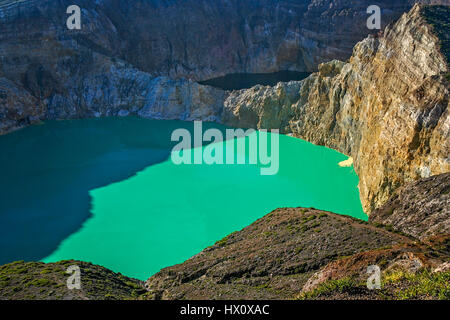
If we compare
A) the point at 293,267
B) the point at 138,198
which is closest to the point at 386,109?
the point at 293,267

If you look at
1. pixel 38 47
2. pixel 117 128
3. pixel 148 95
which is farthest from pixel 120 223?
pixel 38 47

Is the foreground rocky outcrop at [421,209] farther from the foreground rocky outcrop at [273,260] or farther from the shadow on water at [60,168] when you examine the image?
the shadow on water at [60,168]

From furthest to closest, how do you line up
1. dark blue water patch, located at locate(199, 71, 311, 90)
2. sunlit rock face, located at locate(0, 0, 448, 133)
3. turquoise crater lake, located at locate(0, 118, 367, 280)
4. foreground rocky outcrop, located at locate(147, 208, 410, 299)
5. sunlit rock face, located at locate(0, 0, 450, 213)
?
dark blue water patch, located at locate(199, 71, 311, 90), sunlit rock face, located at locate(0, 0, 448, 133), sunlit rock face, located at locate(0, 0, 450, 213), turquoise crater lake, located at locate(0, 118, 367, 280), foreground rocky outcrop, located at locate(147, 208, 410, 299)

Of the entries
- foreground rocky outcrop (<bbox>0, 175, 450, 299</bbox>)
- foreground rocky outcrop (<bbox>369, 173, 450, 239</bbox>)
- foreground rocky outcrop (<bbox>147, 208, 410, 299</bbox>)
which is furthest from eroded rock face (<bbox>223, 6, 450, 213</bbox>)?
foreground rocky outcrop (<bbox>147, 208, 410, 299</bbox>)

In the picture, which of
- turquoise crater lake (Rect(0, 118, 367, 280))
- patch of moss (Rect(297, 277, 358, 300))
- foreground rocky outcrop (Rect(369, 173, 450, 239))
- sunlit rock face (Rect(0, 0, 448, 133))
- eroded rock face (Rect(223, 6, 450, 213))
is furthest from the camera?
sunlit rock face (Rect(0, 0, 448, 133))

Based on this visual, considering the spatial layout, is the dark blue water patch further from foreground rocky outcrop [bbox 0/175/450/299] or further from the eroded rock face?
foreground rocky outcrop [bbox 0/175/450/299]

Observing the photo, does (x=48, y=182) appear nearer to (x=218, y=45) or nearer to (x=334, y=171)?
(x=334, y=171)

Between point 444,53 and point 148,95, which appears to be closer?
point 444,53
